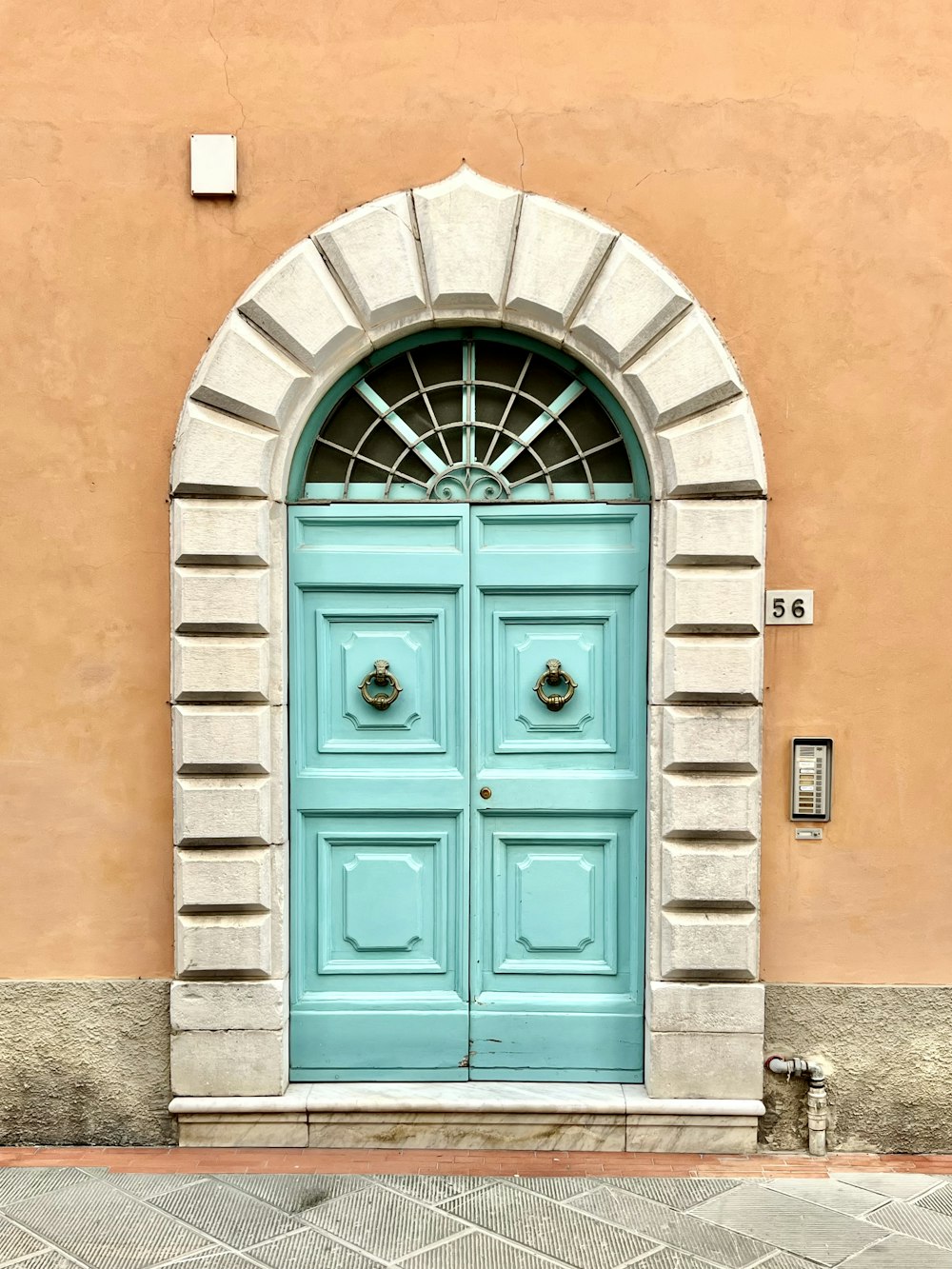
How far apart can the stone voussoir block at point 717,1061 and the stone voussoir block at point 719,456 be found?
223cm

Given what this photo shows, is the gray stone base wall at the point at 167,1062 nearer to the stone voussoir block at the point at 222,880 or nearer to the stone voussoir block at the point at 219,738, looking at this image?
the stone voussoir block at the point at 222,880

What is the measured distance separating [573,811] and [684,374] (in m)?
1.88

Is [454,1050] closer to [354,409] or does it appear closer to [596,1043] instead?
[596,1043]

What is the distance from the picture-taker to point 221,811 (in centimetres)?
482

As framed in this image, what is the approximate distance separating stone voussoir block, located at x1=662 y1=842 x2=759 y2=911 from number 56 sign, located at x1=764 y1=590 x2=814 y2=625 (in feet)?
3.11

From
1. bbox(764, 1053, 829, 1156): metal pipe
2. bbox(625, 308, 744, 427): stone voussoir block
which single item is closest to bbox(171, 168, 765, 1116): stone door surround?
bbox(625, 308, 744, 427): stone voussoir block

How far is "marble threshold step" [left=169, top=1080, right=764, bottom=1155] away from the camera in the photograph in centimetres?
478

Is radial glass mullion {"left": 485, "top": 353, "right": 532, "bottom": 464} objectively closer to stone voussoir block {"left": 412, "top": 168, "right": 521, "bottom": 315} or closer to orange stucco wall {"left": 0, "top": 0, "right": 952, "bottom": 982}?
stone voussoir block {"left": 412, "top": 168, "right": 521, "bottom": 315}

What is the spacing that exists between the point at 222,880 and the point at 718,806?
207cm

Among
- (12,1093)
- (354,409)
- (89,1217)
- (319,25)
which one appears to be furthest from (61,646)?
(319,25)

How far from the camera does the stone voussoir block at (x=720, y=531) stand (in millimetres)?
4746

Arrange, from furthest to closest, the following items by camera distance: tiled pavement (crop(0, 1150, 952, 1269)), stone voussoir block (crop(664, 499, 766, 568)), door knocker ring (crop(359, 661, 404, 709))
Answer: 1. door knocker ring (crop(359, 661, 404, 709))
2. stone voussoir block (crop(664, 499, 766, 568))
3. tiled pavement (crop(0, 1150, 952, 1269))

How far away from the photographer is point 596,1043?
500cm

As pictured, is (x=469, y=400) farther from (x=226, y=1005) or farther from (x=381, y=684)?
(x=226, y=1005)
